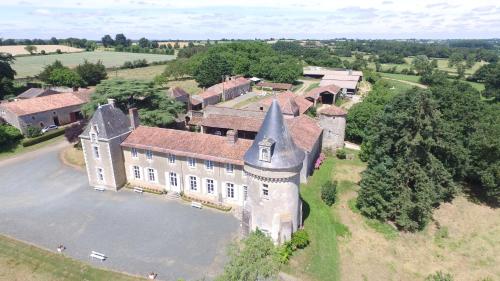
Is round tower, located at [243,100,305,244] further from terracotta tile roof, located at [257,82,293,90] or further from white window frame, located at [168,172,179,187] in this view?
terracotta tile roof, located at [257,82,293,90]

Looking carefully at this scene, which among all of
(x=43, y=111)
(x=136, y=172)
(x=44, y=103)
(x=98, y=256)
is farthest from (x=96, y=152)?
(x=44, y=103)

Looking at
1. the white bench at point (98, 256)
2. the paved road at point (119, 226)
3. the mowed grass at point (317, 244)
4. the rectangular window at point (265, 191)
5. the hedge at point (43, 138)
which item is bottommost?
the mowed grass at point (317, 244)

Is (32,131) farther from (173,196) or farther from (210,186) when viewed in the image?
(210,186)

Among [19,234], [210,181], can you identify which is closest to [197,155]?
[210,181]

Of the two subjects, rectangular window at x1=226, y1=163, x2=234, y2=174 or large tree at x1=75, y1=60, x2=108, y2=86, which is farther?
large tree at x1=75, y1=60, x2=108, y2=86

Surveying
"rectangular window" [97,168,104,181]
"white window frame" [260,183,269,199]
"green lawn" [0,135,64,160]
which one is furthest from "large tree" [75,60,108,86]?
"white window frame" [260,183,269,199]

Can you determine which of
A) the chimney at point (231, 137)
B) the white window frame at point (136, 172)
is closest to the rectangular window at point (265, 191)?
the chimney at point (231, 137)

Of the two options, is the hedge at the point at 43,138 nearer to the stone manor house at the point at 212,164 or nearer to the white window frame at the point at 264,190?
the stone manor house at the point at 212,164
